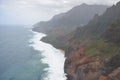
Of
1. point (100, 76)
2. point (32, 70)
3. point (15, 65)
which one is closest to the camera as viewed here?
point (100, 76)

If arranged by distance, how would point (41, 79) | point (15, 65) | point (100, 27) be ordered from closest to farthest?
point (41, 79), point (15, 65), point (100, 27)

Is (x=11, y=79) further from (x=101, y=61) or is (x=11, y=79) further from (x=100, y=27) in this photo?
(x=100, y=27)

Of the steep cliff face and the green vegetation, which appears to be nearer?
the steep cliff face

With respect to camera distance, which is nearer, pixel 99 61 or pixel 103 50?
pixel 99 61

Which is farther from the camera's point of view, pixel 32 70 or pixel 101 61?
pixel 32 70

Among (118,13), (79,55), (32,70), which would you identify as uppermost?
(118,13)

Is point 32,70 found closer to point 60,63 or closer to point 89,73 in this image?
point 60,63

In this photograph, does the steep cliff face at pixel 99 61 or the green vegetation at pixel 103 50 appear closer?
the steep cliff face at pixel 99 61

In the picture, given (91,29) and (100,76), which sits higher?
(91,29)

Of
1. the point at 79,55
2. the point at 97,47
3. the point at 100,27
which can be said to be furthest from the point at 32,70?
the point at 100,27

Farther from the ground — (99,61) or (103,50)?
(103,50)
